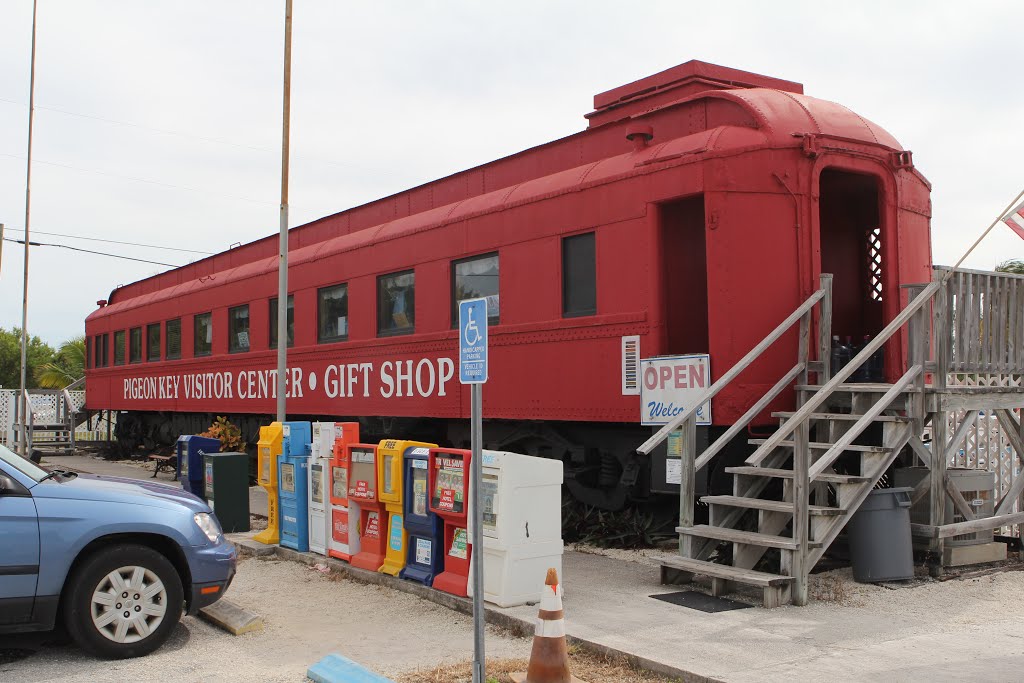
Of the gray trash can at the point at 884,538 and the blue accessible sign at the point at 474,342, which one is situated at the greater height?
the blue accessible sign at the point at 474,342

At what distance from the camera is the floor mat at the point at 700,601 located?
22.1 ft

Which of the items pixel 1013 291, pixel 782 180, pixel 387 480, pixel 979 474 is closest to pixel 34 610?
pixel 387 480

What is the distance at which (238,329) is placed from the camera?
17.3 meters

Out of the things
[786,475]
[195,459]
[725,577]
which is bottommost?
[725,577]

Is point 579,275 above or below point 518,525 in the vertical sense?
above

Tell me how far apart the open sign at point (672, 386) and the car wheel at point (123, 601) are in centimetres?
434

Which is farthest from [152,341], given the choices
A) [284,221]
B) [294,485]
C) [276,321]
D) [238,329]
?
[294,485]

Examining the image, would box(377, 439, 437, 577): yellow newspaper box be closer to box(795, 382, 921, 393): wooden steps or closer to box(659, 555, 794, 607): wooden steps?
box(659, 555, 794, 607): wooden steps

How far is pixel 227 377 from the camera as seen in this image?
17.3 metres

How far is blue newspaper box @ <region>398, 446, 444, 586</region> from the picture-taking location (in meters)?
7.44

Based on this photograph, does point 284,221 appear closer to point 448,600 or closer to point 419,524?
point 419,524

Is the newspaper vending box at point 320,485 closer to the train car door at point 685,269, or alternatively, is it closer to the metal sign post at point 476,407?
the train car door at point 685,269

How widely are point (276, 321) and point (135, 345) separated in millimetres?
8936

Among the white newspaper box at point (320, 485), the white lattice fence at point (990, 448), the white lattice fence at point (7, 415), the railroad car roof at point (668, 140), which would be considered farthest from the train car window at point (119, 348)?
the white lattice fence at point (990, 448)
